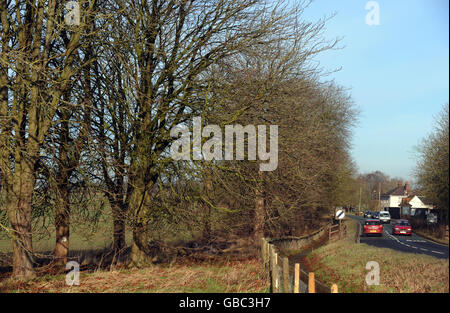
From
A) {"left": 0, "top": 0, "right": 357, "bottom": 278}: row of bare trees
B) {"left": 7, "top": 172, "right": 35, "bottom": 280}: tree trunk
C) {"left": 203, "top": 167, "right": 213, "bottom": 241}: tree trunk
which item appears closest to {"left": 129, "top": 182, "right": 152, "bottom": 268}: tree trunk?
{"left": 0, "top": 0, "right": 357, "bottom": 278}: row of bare trees

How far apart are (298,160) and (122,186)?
6.37m

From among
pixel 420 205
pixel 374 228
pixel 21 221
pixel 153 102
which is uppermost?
pixel 153 102

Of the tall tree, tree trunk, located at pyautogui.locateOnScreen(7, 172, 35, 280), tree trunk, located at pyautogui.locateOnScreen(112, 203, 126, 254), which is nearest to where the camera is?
the tall tree

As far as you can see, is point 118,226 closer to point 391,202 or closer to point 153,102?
point 153,102

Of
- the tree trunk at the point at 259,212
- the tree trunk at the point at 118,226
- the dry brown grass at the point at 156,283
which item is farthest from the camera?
the tree trunk at the point at 259,212

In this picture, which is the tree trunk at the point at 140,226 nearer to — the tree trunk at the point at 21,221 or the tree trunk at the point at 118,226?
the tree trunk at the point at 118,226

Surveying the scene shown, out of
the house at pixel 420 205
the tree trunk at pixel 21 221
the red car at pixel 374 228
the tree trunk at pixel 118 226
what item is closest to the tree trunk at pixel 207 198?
the tree trunk at pixel 118 226

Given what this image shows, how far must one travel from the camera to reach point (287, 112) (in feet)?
52.7

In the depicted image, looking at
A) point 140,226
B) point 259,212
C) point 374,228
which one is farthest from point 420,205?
point 374,228

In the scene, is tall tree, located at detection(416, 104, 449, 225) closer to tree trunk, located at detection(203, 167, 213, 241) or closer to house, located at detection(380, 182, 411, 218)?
house, located at detection(380, 182, 411, 218)

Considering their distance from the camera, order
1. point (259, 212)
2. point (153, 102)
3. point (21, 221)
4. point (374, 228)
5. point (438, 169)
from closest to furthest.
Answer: point (438, 169) < point (21, 221) < point (153, 102) < point (259, 212) < point (374, 228)

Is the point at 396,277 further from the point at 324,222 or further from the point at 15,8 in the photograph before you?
the point at 324,222

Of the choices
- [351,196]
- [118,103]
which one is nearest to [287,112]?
[118,103]

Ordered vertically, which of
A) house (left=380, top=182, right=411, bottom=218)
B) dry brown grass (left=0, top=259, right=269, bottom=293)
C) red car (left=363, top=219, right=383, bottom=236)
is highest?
house (left=380, top=182, right=411, bottom=218)
